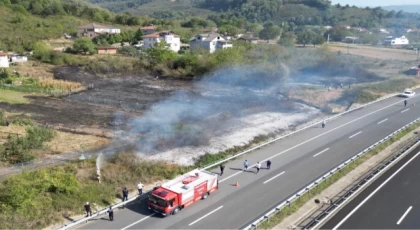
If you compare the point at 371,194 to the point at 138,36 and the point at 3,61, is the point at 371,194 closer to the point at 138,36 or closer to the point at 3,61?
the point at 3,61

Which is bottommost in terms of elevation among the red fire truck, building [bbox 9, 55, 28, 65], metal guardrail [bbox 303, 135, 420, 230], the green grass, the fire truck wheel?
metal guardrail [bbox 303, 135, 420, 230]

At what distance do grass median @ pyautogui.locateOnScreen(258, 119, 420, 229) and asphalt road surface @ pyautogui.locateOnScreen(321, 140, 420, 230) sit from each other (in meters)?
1.83

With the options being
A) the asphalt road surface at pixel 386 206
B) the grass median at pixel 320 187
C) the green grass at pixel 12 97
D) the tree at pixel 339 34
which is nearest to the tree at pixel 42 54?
the green grass at pixel 12 97

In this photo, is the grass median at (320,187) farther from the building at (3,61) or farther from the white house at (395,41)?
the white house at (395,41)

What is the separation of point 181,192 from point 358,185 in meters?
11.0

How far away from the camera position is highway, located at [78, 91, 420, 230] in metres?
17.9

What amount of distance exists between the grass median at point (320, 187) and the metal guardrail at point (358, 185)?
106 cm

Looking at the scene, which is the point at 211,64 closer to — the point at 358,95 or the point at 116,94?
the point at 116,94

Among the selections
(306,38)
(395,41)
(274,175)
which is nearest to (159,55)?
(274,175)

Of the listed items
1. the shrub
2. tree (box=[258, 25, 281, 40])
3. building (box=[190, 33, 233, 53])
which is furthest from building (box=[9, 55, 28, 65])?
tree (box=[258, 25, 281, 40])

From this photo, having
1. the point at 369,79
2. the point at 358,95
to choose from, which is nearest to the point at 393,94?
the point at 358,95

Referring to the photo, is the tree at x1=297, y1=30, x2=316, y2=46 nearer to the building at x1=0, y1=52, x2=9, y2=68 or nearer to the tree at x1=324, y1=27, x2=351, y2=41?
the tree at x1=324, y1=27, x2=351, y2=41

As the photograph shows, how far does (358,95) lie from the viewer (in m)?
46.9

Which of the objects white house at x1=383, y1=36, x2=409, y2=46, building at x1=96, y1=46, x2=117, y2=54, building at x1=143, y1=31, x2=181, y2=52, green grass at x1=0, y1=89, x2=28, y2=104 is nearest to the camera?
green grass at x1=0, y1=89, x2=28, y2=104
